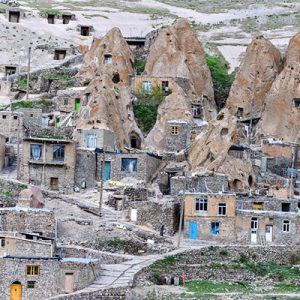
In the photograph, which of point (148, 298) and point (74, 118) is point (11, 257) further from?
point (74, 118)

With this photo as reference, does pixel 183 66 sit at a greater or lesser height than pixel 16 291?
greater

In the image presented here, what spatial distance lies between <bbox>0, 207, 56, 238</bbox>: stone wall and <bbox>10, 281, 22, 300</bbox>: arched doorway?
6.83m

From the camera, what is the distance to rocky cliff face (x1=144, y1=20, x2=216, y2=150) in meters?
120

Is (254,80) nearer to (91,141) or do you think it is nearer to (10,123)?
(91,141)

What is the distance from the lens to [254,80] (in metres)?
124

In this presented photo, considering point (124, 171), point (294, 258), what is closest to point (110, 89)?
point (124, 171)

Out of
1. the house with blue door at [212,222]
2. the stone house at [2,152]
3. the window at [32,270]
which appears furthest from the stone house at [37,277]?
the stone house at [2,152]

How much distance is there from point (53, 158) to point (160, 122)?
34.6ft

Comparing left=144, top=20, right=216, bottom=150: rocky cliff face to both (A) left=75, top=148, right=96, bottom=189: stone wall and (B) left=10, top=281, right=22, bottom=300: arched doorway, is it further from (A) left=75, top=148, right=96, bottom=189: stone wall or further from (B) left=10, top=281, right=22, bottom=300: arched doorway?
(B) left=10, top=281, right=22, bottom=300: arched doorway

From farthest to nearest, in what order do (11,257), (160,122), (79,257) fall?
1. (160,122)
2. (79,257)
3. (11,257)

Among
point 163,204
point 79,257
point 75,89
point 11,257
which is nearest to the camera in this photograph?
point 11,257

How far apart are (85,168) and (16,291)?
20.2 meters

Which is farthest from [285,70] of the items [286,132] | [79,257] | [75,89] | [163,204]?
[79,257]

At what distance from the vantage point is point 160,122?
115 meters
